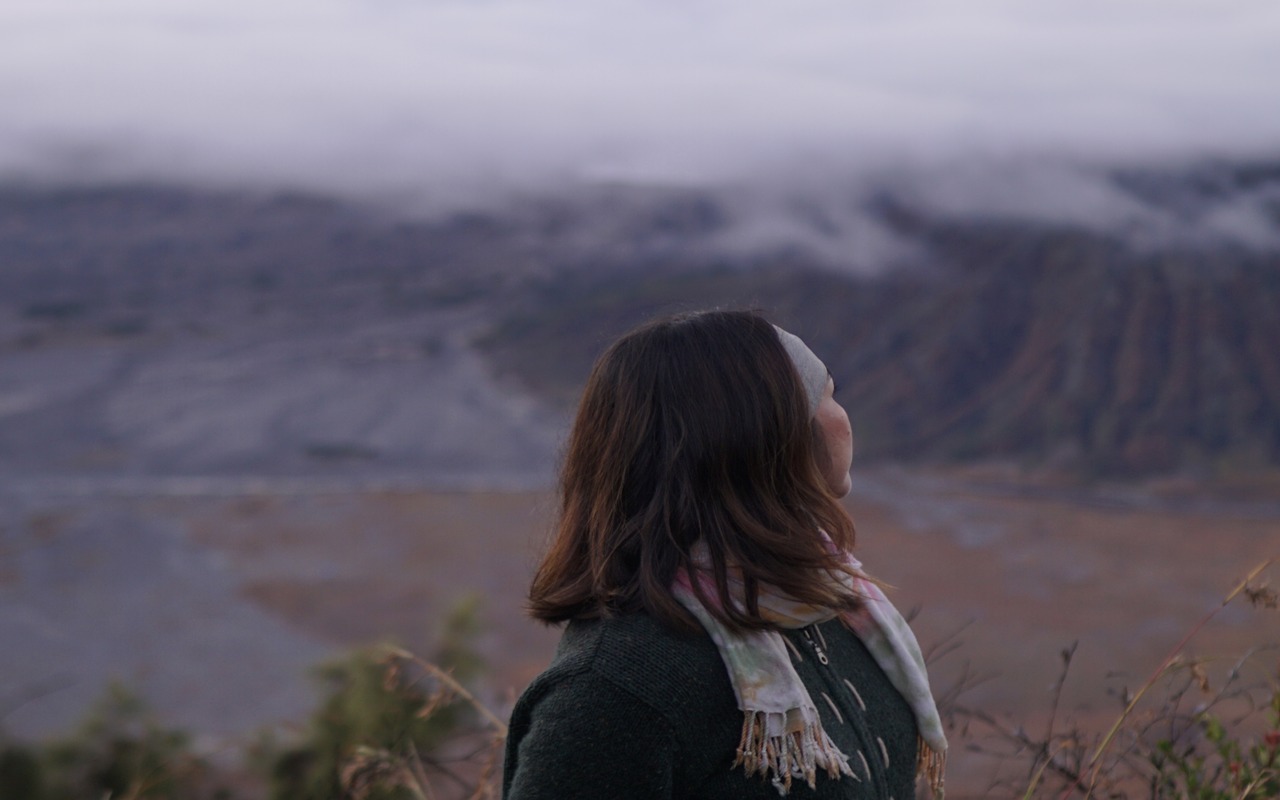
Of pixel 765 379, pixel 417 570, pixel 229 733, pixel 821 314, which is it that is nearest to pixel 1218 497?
pixel 821 314

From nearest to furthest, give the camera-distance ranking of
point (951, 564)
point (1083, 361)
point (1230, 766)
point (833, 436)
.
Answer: point (833, 436) → point (1230, 766) → point (951, 564) → point (1083, 361)

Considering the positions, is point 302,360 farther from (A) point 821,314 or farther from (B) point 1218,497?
(B) point 1218,497

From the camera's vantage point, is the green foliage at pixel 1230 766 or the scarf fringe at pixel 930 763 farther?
the green foliage at pixel 1230 766

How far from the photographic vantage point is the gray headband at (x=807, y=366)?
121 cm

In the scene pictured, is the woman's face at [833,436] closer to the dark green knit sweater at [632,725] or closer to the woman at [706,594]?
the woman at [706,594]

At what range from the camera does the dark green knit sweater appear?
101 cm

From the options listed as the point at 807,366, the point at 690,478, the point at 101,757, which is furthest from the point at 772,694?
the point at 101,757

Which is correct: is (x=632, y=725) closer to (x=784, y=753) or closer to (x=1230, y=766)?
(x=784, y=753)

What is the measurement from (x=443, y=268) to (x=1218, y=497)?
19.0 metres

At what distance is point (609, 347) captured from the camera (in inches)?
47.9

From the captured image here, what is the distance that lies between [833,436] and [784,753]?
1.25 ft

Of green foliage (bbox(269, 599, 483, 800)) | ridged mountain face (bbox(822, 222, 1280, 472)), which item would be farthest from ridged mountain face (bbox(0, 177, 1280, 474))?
green foliage (bbox(269, 599, 483, 800))

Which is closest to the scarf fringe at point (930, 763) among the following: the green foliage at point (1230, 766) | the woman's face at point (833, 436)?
the woman's face at point (833, 436)

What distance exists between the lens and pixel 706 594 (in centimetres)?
109
